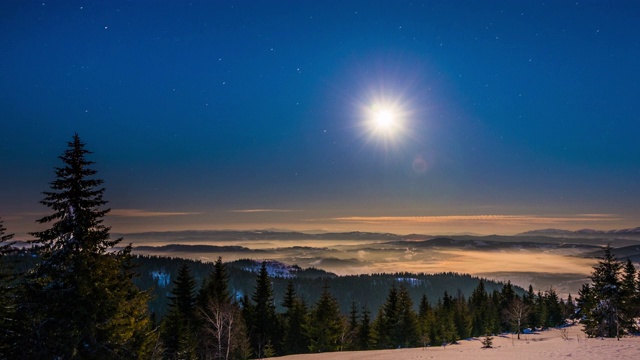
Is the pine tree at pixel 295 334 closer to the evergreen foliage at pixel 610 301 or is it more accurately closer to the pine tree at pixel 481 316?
the evergreen foliage at pixel 610 301

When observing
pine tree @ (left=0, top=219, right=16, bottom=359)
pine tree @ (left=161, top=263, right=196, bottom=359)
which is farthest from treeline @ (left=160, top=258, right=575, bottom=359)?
pine tree @ (left=0, top=219, right=16, bottom=359)

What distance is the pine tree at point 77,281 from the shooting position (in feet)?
58.5

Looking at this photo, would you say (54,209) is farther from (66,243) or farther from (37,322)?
(37,322)

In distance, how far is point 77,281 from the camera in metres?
18.3

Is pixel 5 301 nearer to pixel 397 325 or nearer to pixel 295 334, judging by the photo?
pixel 295 334

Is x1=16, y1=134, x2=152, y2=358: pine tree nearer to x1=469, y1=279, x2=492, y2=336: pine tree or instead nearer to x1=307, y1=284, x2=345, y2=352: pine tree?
x1=307, y1=284, x2=345, y2=352: pine tree

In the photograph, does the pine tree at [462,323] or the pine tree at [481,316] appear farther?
the pine tree at [481,316]

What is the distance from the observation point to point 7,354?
54.1ft

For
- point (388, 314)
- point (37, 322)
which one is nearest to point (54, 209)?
point (37, 322)

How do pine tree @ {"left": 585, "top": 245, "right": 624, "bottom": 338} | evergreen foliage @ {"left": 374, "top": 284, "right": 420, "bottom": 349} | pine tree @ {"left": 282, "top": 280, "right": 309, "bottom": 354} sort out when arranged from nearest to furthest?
pine tree @ {"left": 585, "top": 245, "right": 624, "bottom": 338}
pine tree @ {"left": 282, "top": 280, "right": 309, "bottom": 354}
evergreen foliage @ {"left": 374, "top": 284, "right": 420, "bottom": 349}

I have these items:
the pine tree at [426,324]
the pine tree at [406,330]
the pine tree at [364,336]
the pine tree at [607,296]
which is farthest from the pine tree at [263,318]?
the pine tree at [607,296]

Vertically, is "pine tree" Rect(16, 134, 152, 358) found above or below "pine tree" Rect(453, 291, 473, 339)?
above

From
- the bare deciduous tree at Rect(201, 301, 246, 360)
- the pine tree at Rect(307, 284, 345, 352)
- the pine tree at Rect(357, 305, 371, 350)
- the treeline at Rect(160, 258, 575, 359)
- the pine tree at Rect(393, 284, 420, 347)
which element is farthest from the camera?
the pine tree at Rect(357, 305, 371, 350)

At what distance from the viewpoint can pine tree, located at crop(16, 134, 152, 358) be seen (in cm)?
1784
